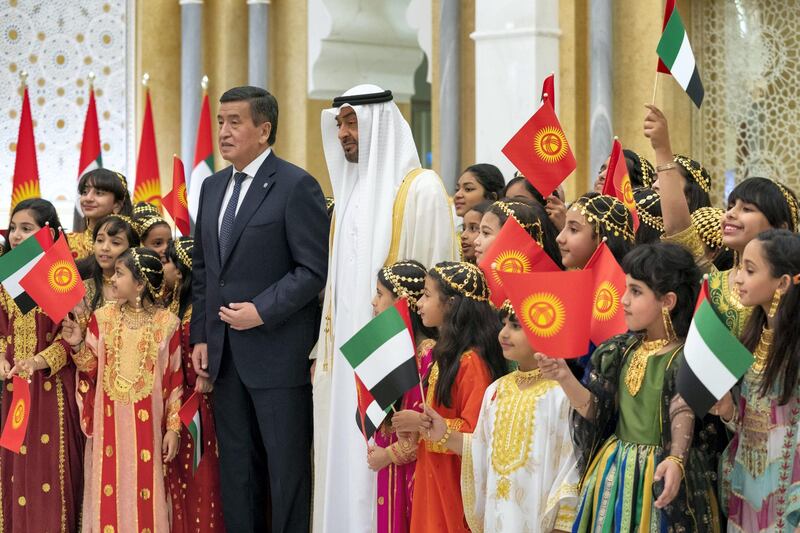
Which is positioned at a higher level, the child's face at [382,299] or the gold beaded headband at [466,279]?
the gold beaded headband at [466,279]

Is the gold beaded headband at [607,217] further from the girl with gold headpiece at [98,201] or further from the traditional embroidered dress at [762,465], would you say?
the girl with gold headpiece at [98,201]

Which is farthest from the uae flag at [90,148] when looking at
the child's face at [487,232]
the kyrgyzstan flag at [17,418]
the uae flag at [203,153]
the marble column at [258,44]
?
the child's face at [487,232]

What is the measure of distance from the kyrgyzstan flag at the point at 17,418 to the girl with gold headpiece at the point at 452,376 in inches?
64.5

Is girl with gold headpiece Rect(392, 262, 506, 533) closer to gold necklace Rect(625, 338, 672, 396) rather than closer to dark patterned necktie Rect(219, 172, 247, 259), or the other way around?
gold necklace Rect(625, 338, 672, 396)

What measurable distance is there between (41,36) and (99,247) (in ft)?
16.5

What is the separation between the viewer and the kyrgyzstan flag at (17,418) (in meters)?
4.86

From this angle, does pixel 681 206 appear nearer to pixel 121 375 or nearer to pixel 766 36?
pixel 121 375

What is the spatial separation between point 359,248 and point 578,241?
0.95 meters

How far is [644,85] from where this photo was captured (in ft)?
23.5

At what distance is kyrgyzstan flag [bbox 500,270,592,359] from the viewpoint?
339cm

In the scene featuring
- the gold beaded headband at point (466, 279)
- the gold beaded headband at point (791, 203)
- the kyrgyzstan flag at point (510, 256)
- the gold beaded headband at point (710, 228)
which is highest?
the gold beaded headband at point (791, 203)

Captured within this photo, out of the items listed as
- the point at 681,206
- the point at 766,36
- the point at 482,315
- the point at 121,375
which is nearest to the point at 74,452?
the point at 121,375

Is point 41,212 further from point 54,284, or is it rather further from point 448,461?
point 448,461

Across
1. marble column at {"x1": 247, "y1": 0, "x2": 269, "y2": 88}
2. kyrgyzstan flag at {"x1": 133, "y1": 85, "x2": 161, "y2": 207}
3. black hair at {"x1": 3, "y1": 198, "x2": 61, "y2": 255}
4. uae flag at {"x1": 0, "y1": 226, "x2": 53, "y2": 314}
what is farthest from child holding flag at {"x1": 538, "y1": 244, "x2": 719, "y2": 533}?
marble column at {"x1": 247, "y1": 0, "x2": 269, "y2": 88}
